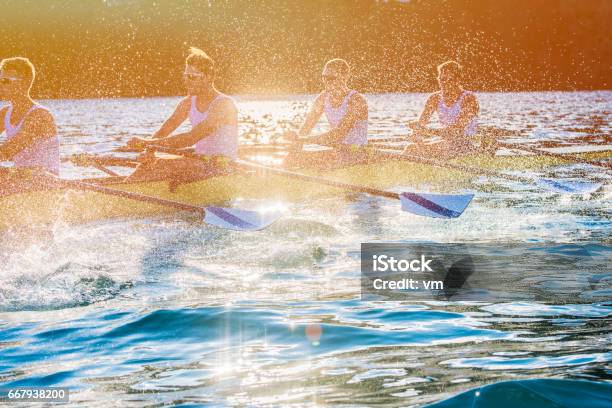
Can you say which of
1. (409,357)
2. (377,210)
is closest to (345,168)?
(377,210)

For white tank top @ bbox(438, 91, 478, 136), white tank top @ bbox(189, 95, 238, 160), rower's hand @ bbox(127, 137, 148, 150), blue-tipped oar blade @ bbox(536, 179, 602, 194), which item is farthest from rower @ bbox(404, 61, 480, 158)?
rower's hand @ bbox(127, 137, 148, 150)

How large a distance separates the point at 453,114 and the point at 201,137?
229 inches

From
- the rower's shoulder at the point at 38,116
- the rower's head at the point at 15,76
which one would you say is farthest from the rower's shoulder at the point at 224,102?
the rower's head at the point at 15,76

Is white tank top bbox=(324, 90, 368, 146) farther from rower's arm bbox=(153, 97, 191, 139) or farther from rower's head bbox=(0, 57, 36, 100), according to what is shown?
rower's head bbox=(0, 57, 36, 100)

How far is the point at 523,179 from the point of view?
11914mm

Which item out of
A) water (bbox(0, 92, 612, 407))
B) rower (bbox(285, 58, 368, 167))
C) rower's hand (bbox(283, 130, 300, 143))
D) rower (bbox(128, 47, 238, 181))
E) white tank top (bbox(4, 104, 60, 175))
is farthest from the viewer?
rower (bbox(285, 58, 368, 167))

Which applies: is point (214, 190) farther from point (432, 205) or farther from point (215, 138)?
point (432, 205)

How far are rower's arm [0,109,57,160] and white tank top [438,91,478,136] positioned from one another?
7.82 metres

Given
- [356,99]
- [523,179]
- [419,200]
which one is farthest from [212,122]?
[523,179]

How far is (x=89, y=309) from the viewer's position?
22.6ft

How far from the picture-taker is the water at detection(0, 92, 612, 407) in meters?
5.05

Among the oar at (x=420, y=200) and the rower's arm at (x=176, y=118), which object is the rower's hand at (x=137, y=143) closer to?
the oar at (x=420, y=200)

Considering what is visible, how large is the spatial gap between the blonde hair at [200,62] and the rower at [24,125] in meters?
1.96

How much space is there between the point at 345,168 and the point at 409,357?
675 cm
